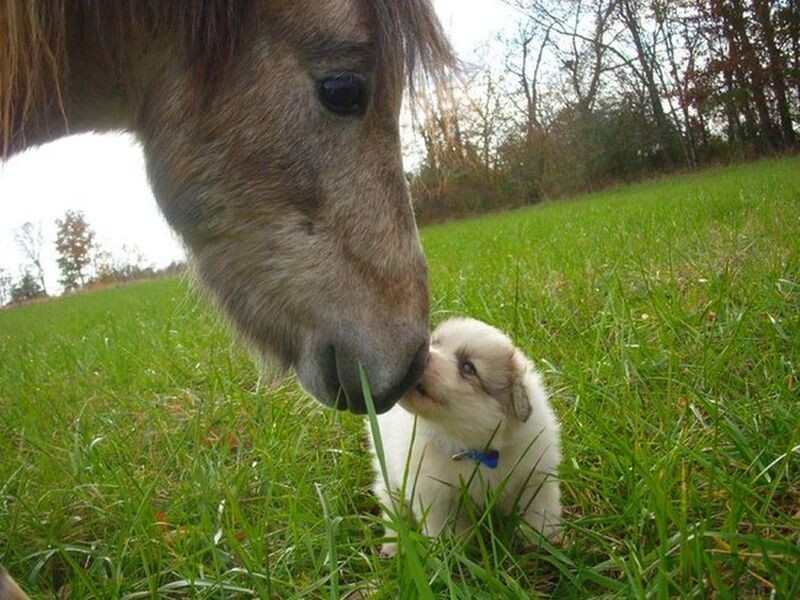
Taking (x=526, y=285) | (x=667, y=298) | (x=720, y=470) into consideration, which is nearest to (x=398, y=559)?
(x=720, y=470)

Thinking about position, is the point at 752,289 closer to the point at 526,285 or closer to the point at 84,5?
the point at 526,285

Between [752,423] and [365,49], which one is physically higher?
[365,49]

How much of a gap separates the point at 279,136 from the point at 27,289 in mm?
27464

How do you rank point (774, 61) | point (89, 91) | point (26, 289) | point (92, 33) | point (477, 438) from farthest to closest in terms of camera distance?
point (26, 289)
point (774, 61)
point (477, 438)
point (89, 91)
point (92, 33)

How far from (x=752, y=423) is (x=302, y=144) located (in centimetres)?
144

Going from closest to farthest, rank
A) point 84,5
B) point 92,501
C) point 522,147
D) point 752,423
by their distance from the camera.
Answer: point 84,5, point 752,423, point 92,501, point 522,147

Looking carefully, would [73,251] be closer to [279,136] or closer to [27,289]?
[27,289]

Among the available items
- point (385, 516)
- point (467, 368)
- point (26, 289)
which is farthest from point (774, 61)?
point (26, 289)

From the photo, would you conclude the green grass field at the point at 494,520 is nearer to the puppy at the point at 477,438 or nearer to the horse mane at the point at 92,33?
the puppy at the point at 477,438

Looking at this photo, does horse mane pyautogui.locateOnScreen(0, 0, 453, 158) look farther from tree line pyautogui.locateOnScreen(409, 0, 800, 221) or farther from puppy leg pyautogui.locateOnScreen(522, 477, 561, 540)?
tree line pyautogui.locateOnScreen(409, 0, 800, 221)

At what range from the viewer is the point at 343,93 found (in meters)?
1.70

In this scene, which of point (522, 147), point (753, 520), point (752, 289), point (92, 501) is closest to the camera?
point (753, 520)

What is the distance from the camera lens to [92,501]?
2217 mm

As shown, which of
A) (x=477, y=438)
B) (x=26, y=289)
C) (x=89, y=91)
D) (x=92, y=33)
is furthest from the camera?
(x=26, y=289)
